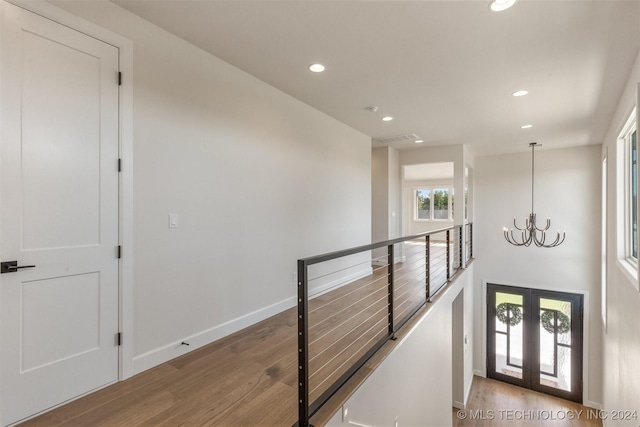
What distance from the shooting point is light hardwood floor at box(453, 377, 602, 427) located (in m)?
5.75

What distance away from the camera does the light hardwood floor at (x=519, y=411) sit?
5.75 meters

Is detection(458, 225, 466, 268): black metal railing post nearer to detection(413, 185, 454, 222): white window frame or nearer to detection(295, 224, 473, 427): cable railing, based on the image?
detection(295, 224, 473, 427): cable railing

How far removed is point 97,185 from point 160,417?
1.50 metres

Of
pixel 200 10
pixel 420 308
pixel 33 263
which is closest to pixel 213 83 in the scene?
pixel 200 10

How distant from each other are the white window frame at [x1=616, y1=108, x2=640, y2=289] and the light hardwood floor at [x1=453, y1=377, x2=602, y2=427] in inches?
158

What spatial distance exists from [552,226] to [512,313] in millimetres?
2203

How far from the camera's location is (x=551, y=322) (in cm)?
679

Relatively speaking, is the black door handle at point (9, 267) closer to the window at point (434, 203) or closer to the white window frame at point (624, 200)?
the white window frame at point (624, 200)

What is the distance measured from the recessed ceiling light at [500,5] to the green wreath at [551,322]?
7.11 meters

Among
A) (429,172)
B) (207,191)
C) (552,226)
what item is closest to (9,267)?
(207,191)

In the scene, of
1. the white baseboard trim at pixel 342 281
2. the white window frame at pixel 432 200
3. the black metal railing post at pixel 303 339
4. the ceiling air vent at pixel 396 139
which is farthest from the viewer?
the white window frame at pixel 432 200

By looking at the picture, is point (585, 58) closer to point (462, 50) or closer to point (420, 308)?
point (462, 50)

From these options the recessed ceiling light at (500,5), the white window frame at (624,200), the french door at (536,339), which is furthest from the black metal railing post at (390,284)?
the french door at (536,339)

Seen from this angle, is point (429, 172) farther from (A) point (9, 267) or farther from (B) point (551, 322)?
(A) point (9, 267)
